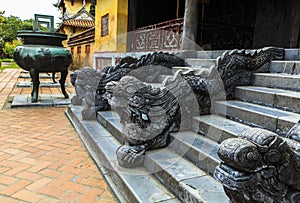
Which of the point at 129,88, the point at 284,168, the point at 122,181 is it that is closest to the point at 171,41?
the point at 129,88

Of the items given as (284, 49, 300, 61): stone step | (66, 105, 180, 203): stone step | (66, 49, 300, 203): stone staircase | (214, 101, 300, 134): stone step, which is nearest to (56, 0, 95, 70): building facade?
(66, 105, 180, 203): stone step

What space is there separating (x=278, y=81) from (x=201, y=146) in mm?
1150

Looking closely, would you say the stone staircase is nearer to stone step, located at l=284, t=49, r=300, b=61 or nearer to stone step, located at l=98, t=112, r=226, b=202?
stone step, located at l=98, t=112, r=226, b=202

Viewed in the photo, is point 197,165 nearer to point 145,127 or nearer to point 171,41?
point 145,127

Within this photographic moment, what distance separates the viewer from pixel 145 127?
1973 mm

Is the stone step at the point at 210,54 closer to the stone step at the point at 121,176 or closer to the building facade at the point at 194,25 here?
the building facade at the point at 194,25

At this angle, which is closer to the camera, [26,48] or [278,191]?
[278,191]

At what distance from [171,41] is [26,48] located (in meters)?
2.62

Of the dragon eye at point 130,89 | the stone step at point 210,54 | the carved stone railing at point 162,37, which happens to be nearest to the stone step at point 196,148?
the dragon eye at point 130,89

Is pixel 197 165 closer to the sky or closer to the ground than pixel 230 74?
closer to the ground

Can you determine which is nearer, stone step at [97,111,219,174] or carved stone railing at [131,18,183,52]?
stone step at [97,111,219,174]

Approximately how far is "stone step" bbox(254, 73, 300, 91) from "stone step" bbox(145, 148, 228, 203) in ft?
4.06

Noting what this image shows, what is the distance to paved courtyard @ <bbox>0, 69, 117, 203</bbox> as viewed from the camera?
178 cm

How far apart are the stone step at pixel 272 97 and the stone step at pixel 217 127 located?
0.38 metres
